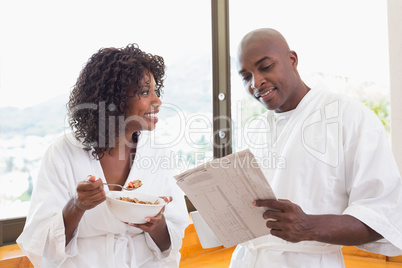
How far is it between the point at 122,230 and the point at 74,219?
8.6 inches

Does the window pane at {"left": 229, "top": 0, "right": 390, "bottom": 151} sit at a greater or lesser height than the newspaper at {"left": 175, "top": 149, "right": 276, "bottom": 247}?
greater

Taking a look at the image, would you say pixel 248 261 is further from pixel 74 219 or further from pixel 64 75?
pixel 64 75

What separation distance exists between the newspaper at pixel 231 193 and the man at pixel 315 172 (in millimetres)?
57

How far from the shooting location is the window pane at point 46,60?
2.22m

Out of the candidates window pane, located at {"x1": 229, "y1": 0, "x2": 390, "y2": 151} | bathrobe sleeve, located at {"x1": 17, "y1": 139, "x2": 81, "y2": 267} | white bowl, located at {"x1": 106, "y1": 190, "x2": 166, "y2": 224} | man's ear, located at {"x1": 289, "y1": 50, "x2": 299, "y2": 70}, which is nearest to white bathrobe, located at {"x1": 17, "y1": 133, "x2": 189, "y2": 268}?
bathrobe sleeve, located at {"x1": 17, "y1": 139, "x2": 81, "y2": 267}

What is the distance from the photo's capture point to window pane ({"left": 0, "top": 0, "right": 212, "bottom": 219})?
7.29 ft

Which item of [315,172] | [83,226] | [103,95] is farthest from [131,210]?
[315,172]

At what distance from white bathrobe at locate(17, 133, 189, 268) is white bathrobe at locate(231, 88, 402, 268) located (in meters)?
0.38

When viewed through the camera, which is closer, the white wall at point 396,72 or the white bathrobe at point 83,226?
the white bathrobe at point 83,226

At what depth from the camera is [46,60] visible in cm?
234

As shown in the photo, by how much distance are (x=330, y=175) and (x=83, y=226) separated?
952mm

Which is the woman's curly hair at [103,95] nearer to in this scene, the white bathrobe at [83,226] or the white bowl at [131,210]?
the white bathrobe at [83,226]

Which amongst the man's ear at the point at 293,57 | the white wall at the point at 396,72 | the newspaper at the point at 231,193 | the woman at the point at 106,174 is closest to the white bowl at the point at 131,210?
the woman at the point at 106,174

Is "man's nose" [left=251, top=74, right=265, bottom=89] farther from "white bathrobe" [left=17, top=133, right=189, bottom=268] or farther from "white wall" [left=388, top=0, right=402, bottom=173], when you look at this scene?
"white wall" [left=388, top=0, right=402, bottom=173]
